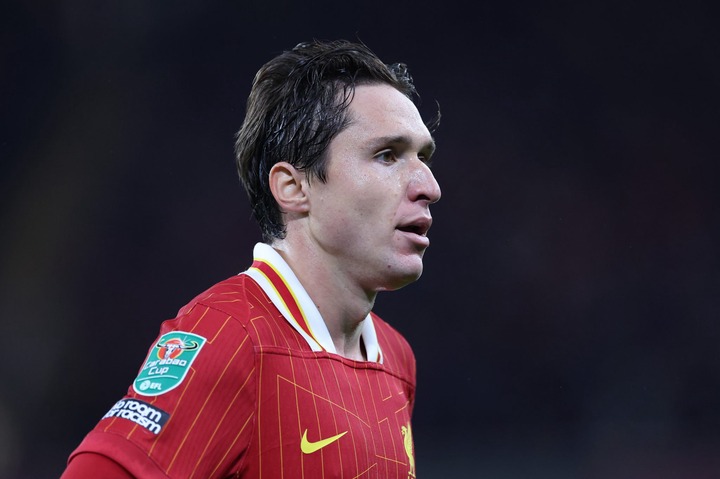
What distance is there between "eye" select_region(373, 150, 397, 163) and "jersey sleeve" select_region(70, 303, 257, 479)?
1.55 feet

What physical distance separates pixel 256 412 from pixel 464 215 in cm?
351

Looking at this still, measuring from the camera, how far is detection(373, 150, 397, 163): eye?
1778mm

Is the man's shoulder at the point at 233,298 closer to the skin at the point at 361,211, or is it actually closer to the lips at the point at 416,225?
the skin at the point at 361,211

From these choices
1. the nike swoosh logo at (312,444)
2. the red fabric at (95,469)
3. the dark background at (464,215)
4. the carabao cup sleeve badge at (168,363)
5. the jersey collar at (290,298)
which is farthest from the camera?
the dark background at (464,215)

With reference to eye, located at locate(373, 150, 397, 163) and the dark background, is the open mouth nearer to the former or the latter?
eye, located at locate(373, 150, 397, 163)

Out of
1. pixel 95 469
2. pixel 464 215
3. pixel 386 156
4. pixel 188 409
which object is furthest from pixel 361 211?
pixel 464 215

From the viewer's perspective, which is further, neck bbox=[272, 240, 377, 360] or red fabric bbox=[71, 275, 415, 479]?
neck bbox=[272, 240, 377, 360]

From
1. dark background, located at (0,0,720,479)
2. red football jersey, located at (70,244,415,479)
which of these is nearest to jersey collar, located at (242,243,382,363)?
red football jersey, located at (70,244,415,479)

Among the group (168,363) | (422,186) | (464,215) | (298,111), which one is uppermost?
(298,111)

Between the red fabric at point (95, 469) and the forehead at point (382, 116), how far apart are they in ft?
2.72

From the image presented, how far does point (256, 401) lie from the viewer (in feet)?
4.96

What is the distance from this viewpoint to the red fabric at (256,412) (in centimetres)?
137

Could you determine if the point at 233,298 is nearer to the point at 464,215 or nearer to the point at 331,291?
the point at 331,291

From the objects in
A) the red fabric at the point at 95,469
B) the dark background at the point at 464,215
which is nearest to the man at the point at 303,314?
the red fabric at the point at 95,469
